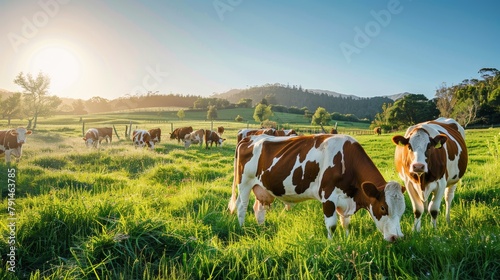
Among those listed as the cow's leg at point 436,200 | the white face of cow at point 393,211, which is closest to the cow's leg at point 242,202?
the white face of cow at point 393,211

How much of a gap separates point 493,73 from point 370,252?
9801 cm

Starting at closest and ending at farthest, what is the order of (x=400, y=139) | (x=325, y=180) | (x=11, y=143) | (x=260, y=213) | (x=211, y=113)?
1. (x=325, y=180)
2. (x=400, y=139)
3. (x=260, y=213)
4. (x=11, y=143)
5. (x=211, y=113)

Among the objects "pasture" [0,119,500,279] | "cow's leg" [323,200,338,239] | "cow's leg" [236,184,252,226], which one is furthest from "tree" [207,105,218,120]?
"cow's leg" [323,200,338,239]

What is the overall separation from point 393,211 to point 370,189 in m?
0.36

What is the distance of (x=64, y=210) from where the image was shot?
13.8ft

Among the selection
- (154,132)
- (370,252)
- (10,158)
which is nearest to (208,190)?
(370,252)

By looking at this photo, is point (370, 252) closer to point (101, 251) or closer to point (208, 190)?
point (101, 251)

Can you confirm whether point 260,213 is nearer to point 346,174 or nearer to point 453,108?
point 346,174

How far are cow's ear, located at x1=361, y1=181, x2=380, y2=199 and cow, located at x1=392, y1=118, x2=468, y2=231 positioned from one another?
96 cm

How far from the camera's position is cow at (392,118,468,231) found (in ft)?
15.9

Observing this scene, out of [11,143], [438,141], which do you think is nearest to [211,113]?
[11,143]

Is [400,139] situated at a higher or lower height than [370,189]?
higher

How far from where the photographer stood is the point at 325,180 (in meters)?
4.55

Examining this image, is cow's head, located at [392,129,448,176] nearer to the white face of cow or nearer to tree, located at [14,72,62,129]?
the white face of cow
